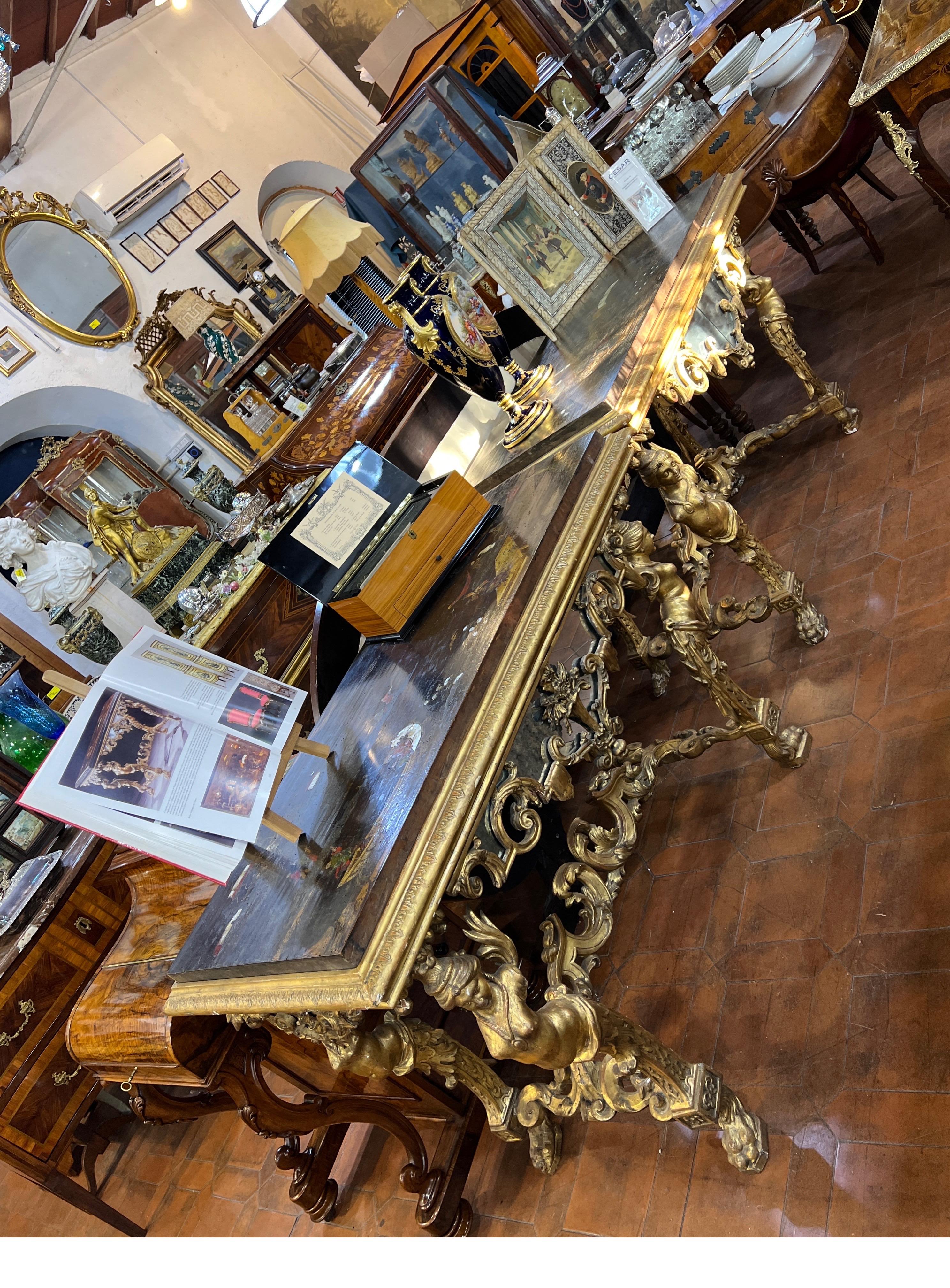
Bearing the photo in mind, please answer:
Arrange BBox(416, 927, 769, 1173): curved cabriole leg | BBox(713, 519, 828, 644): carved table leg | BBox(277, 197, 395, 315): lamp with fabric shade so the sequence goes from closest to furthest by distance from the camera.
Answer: BBox(416, 927, 769, 1173): curved cabriole leg, BBox(713, 519, 828, 644): carved table leg, BBox(277, 197, 395, 315): lamp with fabric shade

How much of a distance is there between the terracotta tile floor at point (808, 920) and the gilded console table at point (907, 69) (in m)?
0.70

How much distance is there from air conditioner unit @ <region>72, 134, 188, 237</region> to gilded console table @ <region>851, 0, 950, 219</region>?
7.42 meters

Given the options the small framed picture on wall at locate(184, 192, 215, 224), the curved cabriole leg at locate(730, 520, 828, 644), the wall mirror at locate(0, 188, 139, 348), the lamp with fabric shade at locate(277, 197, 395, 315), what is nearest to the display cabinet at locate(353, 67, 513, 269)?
the lamp with fabric shade at locate(277, 197, 395, 315)

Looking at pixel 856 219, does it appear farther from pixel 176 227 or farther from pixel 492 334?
pixel 176 227

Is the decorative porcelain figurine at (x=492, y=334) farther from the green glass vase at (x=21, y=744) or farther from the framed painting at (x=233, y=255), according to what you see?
the framed painting at (x=233, y=255)

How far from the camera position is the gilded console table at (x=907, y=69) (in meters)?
2.39

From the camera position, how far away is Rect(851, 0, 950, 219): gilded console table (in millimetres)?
2387

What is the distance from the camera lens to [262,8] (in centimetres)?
434

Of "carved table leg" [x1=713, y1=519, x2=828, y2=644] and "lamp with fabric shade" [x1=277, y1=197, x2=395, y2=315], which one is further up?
"lamp with fabric shade" [x1=277, y1=197, x2=395, y2=315]

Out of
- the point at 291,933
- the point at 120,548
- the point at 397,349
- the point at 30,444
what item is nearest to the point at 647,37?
the point at 397,349

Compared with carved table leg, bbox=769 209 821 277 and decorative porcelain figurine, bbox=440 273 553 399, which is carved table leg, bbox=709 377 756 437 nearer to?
carved table leg, bbox=769 209 821 277

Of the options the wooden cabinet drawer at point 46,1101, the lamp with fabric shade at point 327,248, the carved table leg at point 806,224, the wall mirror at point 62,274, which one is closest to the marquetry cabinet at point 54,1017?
the wooden cabinet drawer at point 46,1101

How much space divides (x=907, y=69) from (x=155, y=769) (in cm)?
293

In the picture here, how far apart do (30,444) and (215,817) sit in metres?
7.38
